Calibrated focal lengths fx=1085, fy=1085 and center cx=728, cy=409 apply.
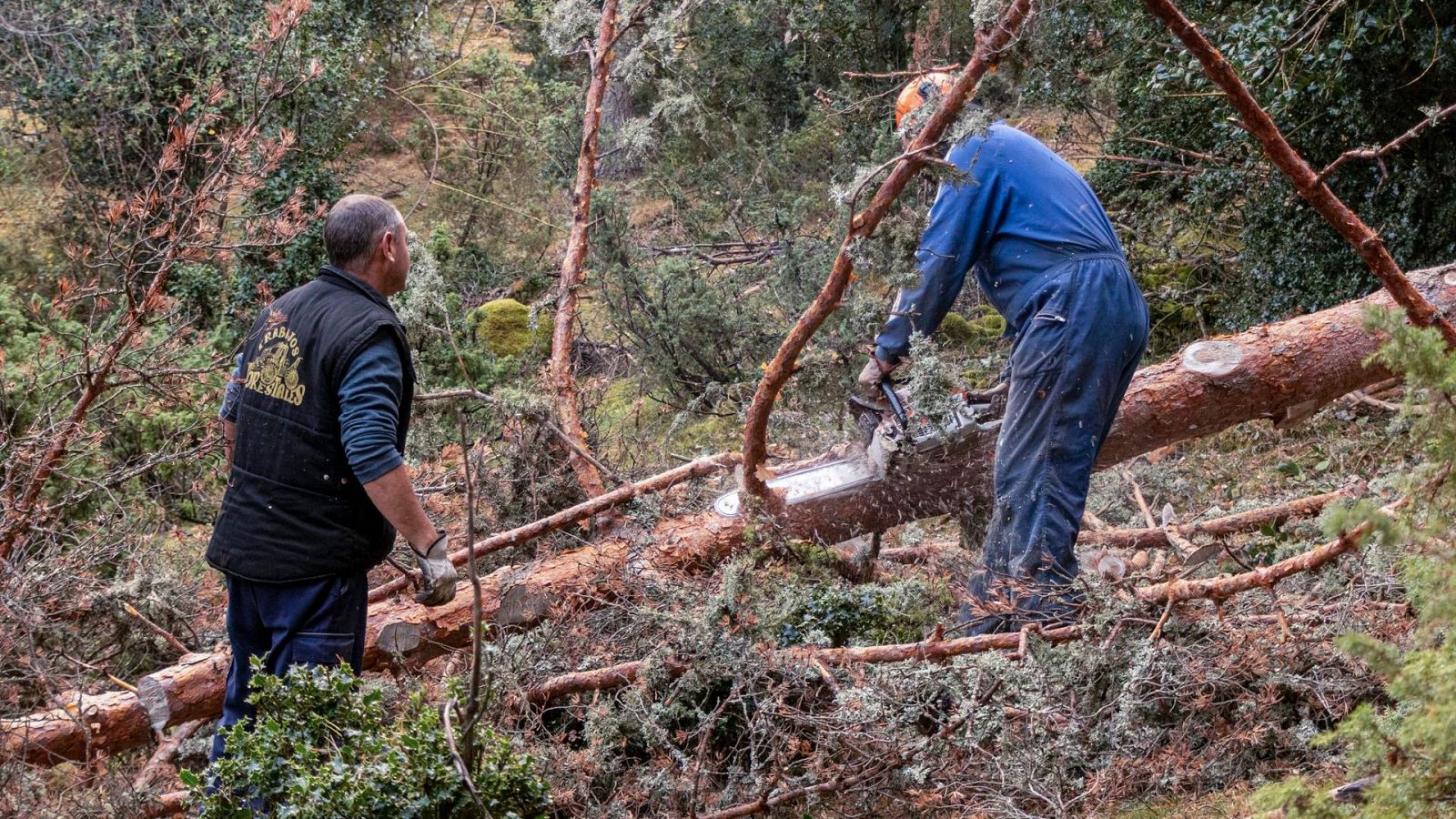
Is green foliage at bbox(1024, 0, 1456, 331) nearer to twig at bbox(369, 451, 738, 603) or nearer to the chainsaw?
the chainsaw

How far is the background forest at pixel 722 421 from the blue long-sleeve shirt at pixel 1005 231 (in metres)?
0.14

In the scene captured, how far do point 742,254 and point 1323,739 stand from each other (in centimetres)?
842

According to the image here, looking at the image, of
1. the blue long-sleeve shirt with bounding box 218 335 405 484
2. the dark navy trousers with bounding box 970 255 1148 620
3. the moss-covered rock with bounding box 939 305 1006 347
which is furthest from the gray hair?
the moss-covered rock with bounding box 939 305 1006 347

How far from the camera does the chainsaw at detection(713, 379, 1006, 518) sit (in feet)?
13.2

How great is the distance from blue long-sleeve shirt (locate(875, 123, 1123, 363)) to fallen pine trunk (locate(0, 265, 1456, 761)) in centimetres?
68

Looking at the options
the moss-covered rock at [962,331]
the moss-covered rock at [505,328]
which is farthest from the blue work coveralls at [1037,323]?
the moss-covered rock at [505,328]

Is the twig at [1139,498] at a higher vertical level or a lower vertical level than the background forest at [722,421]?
lower

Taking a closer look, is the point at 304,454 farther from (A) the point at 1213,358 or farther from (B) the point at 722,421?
(B) the point at 722,421

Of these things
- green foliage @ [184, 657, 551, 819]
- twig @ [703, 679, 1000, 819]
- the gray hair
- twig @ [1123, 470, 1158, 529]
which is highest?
the gray hair

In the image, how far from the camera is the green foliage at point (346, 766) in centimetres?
205

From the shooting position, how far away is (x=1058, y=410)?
12.2ft

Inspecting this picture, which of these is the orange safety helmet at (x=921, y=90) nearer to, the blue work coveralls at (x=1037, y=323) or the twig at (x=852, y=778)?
the blue work coveralls at (x=1037, y=323)

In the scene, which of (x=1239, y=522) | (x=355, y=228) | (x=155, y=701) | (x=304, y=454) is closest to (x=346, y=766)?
(x=304, y=454)

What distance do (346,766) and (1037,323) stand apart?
263cm
